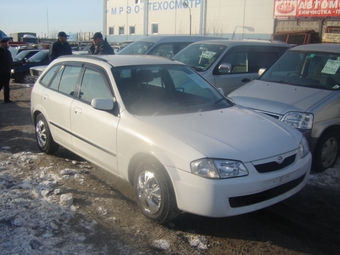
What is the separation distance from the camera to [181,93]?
4.93 meters

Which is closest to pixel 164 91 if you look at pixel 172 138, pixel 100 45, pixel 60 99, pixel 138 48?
pixel 172 138

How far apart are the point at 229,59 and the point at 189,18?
23.5 meters

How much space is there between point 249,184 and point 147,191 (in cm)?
105

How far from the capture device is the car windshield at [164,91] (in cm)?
446

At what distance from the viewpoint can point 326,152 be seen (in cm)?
561

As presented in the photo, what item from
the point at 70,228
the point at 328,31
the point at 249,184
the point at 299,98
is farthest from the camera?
the point at 328,31

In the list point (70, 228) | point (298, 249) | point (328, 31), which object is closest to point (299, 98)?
point (298, 249)

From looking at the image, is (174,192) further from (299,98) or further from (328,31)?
(328,31)

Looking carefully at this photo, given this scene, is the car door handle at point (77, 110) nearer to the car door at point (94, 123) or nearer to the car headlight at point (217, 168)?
the car door at point (94, 123)

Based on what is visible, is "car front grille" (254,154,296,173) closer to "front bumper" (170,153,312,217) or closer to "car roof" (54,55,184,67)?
"front bumper" (170,153,312,217)

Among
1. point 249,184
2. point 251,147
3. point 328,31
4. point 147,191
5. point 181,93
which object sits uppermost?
point 328,31

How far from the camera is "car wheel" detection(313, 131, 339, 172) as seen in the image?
5.47 meters

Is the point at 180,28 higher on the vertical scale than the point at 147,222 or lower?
higher

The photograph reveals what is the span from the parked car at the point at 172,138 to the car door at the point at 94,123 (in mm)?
13
